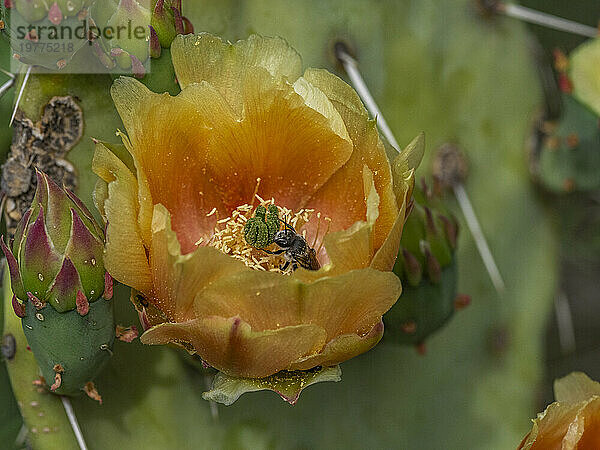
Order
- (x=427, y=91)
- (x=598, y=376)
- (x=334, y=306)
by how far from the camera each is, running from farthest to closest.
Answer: (x=598, y=376)
(x=427, y=91)
(x=334, y=306)

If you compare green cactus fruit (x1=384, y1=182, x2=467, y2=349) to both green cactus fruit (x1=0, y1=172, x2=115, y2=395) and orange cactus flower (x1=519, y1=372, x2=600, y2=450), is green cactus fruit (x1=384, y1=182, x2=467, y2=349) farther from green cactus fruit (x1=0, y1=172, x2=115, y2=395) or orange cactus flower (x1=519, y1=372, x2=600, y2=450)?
green cactus fruit (x1=0, y1=172, x2=115, y2=395)

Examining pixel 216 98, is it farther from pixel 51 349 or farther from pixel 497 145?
pixel 497 145

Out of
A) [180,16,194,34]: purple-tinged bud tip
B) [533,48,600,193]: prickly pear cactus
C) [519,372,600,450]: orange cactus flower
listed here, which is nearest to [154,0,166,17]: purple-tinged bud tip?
[180,16,194,34]: purple-tinged bud tip

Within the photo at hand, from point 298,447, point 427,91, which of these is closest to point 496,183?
point 427,91

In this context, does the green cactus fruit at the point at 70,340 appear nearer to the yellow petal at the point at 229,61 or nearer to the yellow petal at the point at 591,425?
the yellow petal at the point at 229,61

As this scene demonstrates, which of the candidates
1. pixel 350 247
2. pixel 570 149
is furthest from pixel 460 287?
pixel 350 247

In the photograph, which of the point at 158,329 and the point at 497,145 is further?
the point at 497,145
